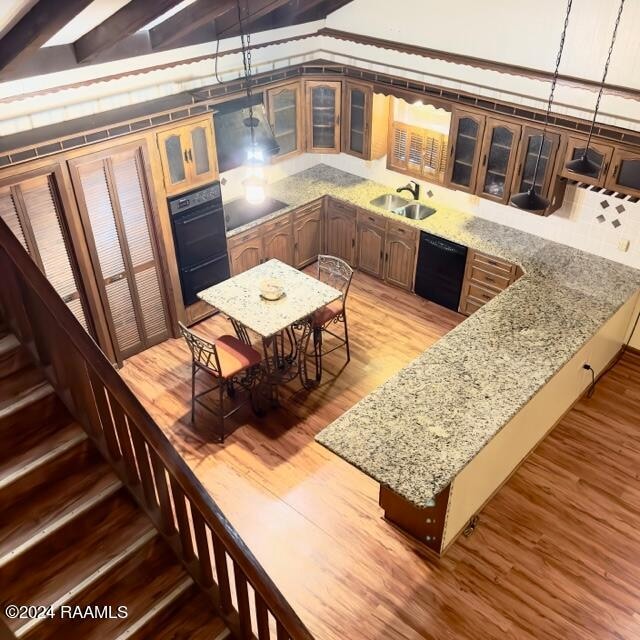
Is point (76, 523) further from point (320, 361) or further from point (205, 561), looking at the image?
point (320, 361)

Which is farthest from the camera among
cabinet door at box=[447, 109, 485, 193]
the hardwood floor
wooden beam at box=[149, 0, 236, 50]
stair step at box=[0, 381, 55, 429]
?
cabinet door at box=[447, 109, 485, 193]

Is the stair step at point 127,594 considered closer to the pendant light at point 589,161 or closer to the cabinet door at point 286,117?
the pendant light at point 589,161

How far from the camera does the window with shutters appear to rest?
6336mm

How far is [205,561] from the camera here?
2334 millimetres

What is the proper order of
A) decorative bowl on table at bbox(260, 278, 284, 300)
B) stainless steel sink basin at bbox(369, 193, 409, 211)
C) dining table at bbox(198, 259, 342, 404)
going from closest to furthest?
1. dining table at bbox(198, 259, 342, 404)
2. decorative bowl on table at bbox(260, 278, 284, 300)
3. stainless steel sink basin at bbox(369, 193, 409, 211)

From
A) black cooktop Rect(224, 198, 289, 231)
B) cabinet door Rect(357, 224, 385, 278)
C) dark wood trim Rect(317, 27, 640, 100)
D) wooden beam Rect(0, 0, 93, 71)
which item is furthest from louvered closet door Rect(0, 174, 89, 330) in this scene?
dark wood trim Rect(317, 27, 640, 100)

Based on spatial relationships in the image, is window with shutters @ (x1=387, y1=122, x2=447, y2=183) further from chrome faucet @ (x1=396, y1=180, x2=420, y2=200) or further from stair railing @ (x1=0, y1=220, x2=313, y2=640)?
stair railing @ (x1=0, y1=220, x2=313, y2=640)

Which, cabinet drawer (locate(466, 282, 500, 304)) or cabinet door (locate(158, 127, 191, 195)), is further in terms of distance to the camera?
cabinet drawer (locate(466, 282, 500, 304))

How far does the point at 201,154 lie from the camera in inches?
221

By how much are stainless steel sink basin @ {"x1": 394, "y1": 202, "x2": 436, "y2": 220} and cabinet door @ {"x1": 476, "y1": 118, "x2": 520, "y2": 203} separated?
2.94ft

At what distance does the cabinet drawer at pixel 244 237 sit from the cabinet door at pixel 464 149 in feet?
6.57

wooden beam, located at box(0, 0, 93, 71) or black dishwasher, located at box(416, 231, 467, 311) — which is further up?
wooden beam, located at box(0, 0, 93, 71)

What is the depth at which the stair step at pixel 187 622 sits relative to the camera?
228 cm

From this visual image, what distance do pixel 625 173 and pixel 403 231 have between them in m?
2.22
